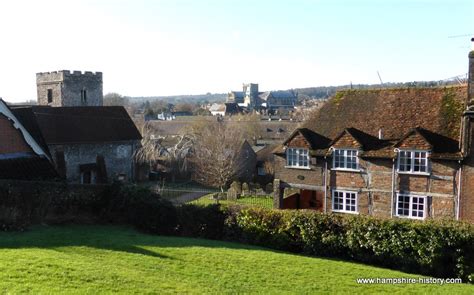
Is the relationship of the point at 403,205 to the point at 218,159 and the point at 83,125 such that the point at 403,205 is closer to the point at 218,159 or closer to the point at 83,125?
the point at 218,159

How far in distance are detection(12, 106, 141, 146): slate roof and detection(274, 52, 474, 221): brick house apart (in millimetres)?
17723

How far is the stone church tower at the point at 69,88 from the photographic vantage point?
47312mm

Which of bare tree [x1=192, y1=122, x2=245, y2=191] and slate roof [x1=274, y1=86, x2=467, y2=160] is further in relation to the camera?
bare tree [x1=192, y1=122, x2=245, y2=191]

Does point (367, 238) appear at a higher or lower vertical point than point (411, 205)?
higher

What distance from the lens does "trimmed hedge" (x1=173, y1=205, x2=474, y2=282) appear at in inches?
640

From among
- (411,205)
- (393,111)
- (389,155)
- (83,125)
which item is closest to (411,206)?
(411,205)

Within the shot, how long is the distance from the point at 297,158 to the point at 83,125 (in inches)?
786

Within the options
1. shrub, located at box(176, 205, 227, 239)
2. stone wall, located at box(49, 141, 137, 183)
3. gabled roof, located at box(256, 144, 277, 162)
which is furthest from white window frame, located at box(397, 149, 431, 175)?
gabled roof, located at box(256, 144, 277, 162)

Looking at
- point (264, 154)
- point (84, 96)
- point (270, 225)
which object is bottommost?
point (270, 225)

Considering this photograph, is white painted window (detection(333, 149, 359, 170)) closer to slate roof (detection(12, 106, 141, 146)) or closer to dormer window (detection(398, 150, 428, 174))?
dormer window (detection(398, 150, 428, 174))

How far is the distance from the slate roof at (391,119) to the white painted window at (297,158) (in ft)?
2.19

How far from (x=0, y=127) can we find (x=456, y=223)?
22.4m

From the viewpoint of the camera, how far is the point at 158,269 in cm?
1274

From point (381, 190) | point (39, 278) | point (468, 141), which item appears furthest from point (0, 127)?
point (468, 141)
